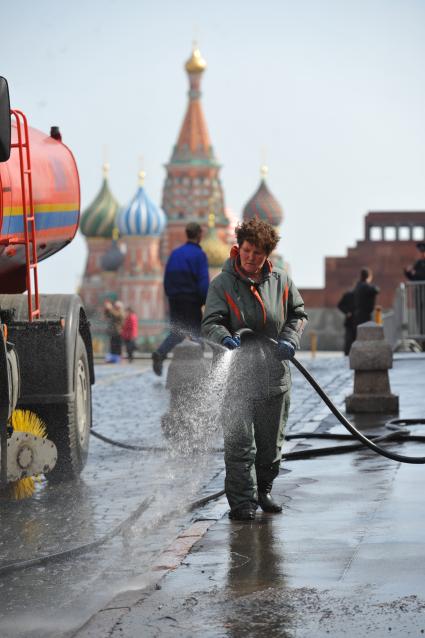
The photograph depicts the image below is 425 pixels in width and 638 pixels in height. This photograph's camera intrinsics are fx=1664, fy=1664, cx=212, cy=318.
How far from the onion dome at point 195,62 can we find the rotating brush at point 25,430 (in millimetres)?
133924

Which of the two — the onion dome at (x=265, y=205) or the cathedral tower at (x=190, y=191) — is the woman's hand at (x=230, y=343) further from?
the onion dome at (x=265, y=205)

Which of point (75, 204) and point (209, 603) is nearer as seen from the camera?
point (209, 603)

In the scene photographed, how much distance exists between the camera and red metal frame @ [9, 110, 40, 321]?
35.7 ft

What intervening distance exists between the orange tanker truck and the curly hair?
185 cm

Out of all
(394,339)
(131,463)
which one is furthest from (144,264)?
(131,463)

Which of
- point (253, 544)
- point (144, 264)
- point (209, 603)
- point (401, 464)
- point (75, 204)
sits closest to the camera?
point (209, 603)

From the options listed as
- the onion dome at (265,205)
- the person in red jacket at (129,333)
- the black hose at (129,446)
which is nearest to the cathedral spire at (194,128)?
the onion dome at (265,205)

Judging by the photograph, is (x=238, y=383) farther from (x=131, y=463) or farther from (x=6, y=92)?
(x=131, y=463)

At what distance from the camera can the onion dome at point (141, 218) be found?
129250mm

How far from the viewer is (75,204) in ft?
41.3

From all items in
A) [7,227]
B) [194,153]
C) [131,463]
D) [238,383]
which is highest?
[194,153]

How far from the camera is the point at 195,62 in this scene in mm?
143500

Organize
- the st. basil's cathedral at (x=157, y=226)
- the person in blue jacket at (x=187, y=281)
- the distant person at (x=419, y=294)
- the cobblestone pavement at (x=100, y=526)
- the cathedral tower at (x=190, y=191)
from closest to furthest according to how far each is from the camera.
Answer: the cobblestone pavement at (x=100, y=526), the person in blue jacket at (x=187, y=281), the distant person at (x=419, y=294), the st. basil's cathedral at (x=157, y=226), the cathedral tower at (x=190, y=191)

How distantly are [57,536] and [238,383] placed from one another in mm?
1318
